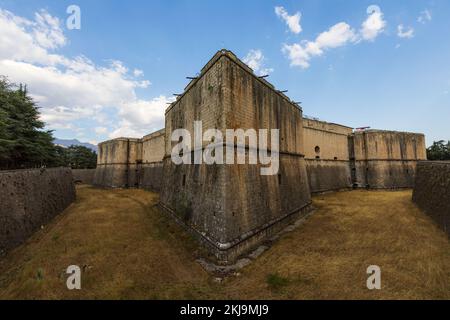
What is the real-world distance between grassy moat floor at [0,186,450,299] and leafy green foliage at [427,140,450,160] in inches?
1246

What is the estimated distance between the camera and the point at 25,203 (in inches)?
470

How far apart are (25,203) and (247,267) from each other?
13.7 m

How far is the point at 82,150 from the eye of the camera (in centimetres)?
5041

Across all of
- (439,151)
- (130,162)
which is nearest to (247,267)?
(130,162)

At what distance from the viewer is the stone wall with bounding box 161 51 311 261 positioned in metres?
9.16

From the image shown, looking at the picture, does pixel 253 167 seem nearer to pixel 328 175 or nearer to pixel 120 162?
pixel 328 175

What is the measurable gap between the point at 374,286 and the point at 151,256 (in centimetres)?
861

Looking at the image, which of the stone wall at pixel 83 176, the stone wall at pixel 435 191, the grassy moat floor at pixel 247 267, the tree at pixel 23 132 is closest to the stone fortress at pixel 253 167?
the grassy moat floor at pixel 247 267

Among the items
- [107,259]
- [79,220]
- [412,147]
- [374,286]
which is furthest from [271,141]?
[412,147]

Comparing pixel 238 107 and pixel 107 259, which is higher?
pixel 238 107

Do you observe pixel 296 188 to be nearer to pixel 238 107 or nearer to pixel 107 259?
pixel 238 107

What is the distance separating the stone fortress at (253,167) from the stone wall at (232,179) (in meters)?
A: 0.04

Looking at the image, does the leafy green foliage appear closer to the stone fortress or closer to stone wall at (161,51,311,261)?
the stone fortress

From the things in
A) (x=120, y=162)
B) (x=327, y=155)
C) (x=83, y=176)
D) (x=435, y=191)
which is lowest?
(x=435, y=191)
